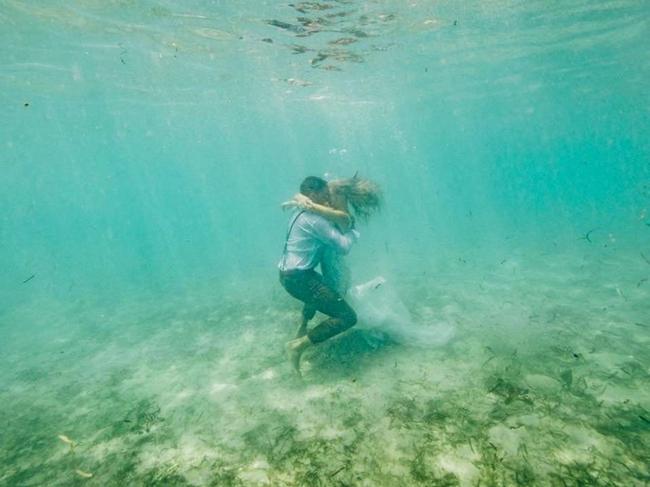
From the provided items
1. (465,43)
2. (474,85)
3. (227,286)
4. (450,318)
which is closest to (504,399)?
(450,318)

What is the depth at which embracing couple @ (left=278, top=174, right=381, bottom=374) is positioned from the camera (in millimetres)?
6555

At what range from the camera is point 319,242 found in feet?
22.5

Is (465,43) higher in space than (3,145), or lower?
lower

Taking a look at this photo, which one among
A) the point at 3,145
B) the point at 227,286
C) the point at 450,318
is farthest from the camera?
the point at 3,145

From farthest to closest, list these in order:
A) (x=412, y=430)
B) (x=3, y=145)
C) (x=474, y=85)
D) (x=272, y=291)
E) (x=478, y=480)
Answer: (x=3, y=145), (x=474, y=85), (x=272, y=291), (x=412, y=430), (x=478, y=480)

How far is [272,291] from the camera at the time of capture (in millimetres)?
15625

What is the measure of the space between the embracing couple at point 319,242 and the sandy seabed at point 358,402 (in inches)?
37.3

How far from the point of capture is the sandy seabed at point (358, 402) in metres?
4.48

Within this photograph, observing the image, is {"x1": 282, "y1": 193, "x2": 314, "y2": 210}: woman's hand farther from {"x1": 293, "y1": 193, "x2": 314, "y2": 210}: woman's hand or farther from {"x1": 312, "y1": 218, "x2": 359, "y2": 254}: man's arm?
{"x1": 312, "y1": 218, "x2": 359, "y2": 254}: man's arm

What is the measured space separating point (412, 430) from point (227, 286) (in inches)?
566

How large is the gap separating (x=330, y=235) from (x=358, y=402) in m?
2.73

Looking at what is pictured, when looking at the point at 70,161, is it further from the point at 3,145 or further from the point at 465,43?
the point at 465,43

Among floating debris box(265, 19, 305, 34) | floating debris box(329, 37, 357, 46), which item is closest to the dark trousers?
floating debris box(265, 19, 305, 34)

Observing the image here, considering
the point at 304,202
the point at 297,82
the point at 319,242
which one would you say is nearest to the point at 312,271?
the point at 319,242
